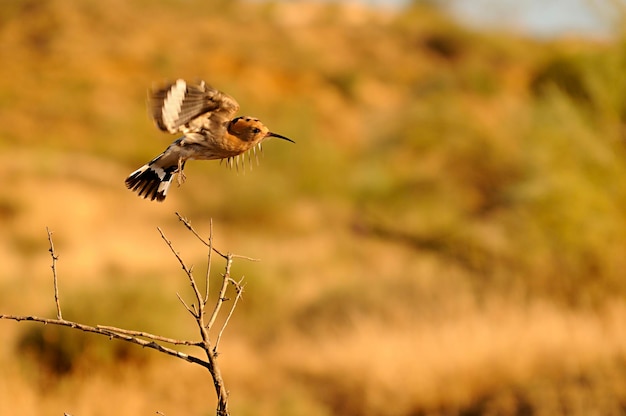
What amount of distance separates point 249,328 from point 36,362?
4.11m

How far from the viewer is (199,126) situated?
2.62 meters

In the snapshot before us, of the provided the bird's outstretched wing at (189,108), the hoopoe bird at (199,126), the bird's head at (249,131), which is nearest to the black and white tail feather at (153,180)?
the hoopoe bird at (199,126)

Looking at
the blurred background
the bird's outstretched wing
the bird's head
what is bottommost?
the bird's head

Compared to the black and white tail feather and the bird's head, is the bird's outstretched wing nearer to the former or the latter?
the bird's head

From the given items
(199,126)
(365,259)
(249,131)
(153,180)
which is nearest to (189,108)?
(199,126)

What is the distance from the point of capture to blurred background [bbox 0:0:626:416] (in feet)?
30.6

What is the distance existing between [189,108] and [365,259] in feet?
57.6

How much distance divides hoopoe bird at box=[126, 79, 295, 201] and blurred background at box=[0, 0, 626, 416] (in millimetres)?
99

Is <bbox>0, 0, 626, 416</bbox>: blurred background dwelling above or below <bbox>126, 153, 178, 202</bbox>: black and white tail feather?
above

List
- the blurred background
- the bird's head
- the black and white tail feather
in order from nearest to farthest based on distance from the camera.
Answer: the bird's head
the black and white tail feather
the blurred background

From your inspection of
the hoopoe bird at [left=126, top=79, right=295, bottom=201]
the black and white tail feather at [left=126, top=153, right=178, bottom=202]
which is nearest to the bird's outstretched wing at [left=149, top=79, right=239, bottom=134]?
the hoopoe bird at [left=126, top=79, right=295, bottom=201]

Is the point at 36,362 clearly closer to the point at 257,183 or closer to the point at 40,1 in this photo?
the point at 257,183

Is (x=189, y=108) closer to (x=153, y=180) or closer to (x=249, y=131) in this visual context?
(x=249, y=131)

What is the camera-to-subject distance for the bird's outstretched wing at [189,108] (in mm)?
2518
